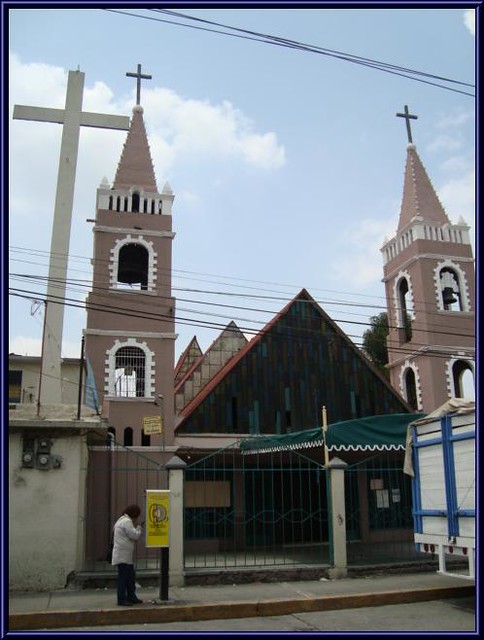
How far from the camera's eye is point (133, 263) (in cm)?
2273

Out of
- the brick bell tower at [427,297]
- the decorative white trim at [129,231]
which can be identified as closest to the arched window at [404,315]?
the brick bell tower at [427,297]

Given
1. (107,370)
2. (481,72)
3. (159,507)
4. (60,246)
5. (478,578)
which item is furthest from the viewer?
(107,370)

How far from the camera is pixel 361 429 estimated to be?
14.6 m

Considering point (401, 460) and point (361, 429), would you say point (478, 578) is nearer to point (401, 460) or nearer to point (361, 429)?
point (361, 429)

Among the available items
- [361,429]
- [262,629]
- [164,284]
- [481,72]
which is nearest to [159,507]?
[262,629]

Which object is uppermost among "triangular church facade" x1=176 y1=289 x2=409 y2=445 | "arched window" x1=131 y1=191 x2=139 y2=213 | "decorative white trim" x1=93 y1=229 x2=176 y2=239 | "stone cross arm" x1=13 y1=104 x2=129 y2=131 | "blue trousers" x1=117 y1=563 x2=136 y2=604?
"stone cross arm" x1=13 y1=104 x2=129 y2=131

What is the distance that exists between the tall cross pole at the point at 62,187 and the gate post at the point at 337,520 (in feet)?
27.3

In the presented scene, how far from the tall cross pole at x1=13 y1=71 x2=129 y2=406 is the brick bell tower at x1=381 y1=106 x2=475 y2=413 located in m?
13.2

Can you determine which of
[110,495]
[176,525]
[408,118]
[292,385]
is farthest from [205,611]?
[408,118]

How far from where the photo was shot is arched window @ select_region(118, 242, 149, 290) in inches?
877

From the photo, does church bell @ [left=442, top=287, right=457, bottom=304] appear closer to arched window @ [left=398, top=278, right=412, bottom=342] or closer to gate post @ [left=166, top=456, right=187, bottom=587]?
arched window @ [left=398, top=278, right=412, bottom=342]

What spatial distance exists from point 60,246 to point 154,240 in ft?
13.7

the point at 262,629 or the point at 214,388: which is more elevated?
the point at 214,388

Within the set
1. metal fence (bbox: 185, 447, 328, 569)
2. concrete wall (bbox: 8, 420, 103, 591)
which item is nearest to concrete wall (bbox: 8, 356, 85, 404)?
metal fence (bbox: 185, 447, 328, 569)
